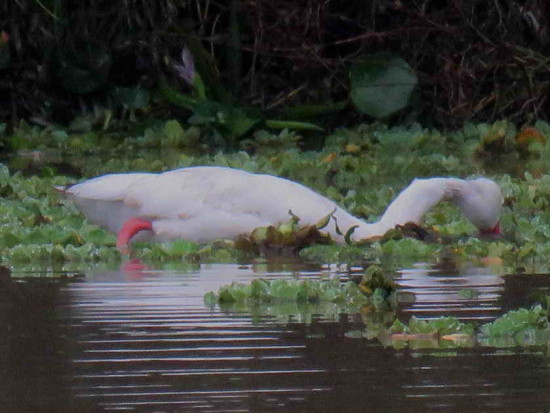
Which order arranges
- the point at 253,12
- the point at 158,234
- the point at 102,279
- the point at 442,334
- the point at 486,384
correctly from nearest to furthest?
the point at 486,384 → the point at 442,334 → the point at 102,279 → the point at 158,234 → the point at 253,12

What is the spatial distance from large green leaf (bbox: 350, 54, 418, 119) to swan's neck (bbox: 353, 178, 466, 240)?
5877 mm

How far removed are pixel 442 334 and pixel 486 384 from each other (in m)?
0.62

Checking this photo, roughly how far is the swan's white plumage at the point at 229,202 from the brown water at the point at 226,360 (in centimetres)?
132

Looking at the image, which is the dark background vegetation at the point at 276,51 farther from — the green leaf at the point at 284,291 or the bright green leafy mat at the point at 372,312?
the green leaf at the point at 284,291

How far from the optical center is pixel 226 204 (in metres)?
7.14

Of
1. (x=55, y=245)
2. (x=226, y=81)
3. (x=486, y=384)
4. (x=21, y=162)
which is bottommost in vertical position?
(x=486, y=384)

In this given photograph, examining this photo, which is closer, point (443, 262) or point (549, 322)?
point (549, 322)

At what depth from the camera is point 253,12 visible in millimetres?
13844

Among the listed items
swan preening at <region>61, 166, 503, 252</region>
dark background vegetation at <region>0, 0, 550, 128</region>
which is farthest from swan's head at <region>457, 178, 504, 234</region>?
dark background vegetation at <region>0, 0, 550, 128</region>

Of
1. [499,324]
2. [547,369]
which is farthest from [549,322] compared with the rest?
[547,369]

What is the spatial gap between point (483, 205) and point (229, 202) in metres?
1.14

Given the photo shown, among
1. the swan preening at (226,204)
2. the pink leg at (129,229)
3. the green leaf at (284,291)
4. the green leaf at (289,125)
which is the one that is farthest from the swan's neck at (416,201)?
the green leaf at (289,125)

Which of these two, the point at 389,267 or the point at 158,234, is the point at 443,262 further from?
the point at 158,234

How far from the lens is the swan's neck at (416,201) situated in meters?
7.18
